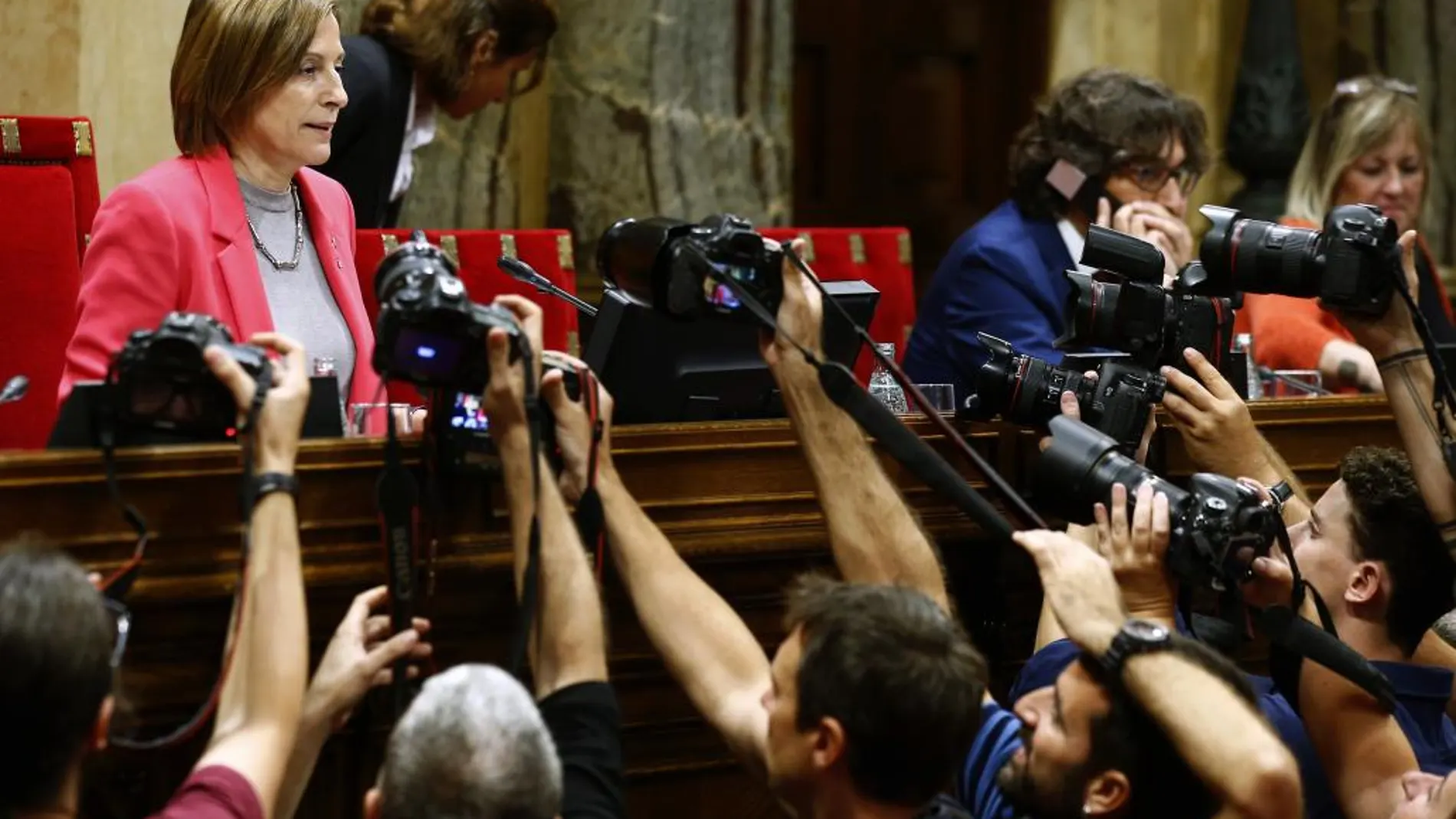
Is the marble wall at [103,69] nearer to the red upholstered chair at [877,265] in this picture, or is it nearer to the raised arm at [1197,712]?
the red upholstered chair at [877,265]

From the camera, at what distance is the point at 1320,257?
8.16 ft

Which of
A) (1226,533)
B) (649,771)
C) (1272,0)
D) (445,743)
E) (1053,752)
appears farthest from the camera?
(1272,0)

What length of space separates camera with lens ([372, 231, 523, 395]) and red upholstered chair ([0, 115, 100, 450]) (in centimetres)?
130

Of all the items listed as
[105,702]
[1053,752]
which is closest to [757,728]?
[1053,752]

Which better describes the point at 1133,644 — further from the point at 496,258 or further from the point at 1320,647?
the point at 496,258

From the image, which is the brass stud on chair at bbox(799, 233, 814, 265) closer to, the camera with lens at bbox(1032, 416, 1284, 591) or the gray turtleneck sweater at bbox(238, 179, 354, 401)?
the gray turtleneck sweater at bbox(238, 179, 354, 401)

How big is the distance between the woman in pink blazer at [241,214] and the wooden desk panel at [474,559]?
1.42 ft

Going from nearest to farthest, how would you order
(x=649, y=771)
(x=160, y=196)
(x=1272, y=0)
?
(x=649, y=771) < (x=160, y=196) < (x=1272, y=0)

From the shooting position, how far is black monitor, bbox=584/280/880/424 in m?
2.56

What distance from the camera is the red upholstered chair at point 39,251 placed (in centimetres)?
314

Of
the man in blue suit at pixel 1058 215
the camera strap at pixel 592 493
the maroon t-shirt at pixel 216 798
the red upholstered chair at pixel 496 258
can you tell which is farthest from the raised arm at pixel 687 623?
the man in blue suit at pixel 1058 215

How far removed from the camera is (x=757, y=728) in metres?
2.07

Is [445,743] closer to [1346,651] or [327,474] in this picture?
[327,474]

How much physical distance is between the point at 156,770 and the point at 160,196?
82cm
